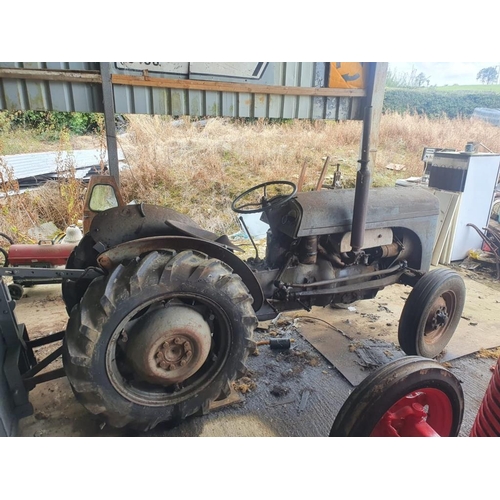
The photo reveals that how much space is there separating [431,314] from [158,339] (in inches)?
81.5

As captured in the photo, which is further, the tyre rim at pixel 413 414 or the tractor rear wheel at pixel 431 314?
the tractor rear wheel at pixel 431 314

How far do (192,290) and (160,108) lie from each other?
88.3 inches

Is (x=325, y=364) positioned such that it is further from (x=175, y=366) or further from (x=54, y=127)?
(x=54, y=127)

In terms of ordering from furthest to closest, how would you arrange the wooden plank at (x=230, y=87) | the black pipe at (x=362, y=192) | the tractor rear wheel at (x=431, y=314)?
the wooden plank at (x=230, y=87) → the tractor rear wheel at (x=431, y=314) → the black pipe at (x=362, y=192)

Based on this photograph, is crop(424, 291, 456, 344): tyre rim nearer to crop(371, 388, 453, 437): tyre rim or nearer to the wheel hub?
crop(371, 388, 453, 437): tyre rim

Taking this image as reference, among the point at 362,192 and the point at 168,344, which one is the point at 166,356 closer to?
the point at 168,344

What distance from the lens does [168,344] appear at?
6.09 ft

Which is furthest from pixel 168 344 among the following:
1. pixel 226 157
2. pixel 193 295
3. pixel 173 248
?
pixel 226 157

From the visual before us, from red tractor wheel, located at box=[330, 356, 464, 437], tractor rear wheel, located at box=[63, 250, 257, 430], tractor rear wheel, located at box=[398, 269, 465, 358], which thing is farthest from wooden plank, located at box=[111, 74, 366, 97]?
red tractor wheel, located at box=[330, 356, 464, 437]

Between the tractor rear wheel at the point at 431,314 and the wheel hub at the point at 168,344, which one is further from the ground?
the wheel hub at the point at 168,344

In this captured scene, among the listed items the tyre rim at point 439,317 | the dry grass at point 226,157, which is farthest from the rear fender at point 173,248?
the dry grass at point 226,157

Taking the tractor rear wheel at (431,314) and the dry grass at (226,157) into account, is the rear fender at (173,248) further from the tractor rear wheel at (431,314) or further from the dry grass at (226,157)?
the dry grass at (226,157)

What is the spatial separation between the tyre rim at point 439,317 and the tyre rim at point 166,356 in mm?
1697

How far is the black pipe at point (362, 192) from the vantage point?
2.38 m
